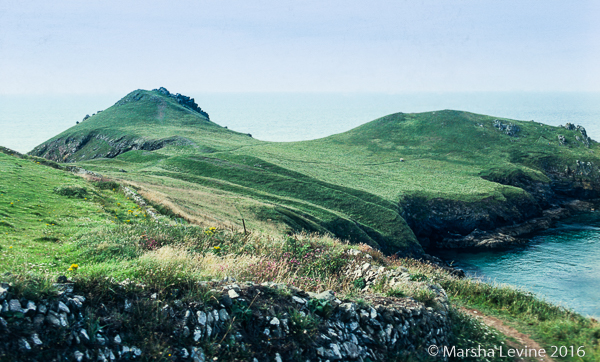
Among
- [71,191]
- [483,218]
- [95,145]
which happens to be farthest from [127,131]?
[71,191]

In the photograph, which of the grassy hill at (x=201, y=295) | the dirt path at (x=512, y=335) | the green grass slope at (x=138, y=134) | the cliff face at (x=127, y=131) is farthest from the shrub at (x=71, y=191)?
the cliff face at (x=127, y=131)

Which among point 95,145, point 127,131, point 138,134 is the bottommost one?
point 95,145

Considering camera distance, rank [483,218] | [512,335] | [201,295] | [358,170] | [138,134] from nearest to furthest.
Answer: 1. [201,295]
2. [512,335]
3. [483,218]
4. [358,170]
5. [138,134]

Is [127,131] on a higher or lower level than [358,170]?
higher

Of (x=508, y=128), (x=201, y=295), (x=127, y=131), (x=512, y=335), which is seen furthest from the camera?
(x=508, y=128)

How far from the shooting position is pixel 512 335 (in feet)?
49.0

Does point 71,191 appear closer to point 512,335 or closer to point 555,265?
point 512,335

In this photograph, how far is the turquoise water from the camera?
143 feet

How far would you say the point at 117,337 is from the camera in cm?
918

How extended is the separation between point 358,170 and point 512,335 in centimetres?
8782

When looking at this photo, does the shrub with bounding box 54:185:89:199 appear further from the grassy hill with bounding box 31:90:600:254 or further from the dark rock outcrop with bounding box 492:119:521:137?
the dark rock outcrop with bounding box 492:119:521:137

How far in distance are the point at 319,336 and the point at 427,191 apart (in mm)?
77576

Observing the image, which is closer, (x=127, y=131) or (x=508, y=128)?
(x=127, y=131)

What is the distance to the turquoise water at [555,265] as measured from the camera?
1719 inches
